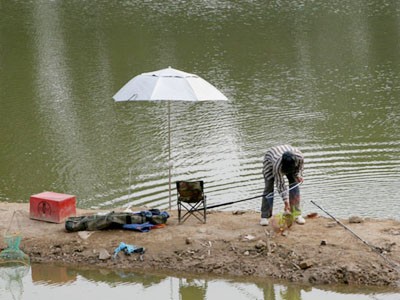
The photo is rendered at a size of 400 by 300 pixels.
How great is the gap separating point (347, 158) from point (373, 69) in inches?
377

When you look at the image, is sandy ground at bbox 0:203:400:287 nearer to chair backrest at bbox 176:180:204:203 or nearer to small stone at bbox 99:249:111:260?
small stone at bbox 99:249:111:260

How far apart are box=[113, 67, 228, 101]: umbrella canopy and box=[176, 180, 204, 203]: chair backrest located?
1112 millimetres

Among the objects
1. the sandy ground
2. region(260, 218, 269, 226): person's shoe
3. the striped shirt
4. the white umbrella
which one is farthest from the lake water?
the white umbrella

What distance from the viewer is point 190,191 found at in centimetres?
1013

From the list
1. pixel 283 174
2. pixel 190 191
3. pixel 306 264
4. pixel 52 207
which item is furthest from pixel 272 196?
pixel 52 207

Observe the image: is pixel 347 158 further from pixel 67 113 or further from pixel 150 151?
pixel 67 113

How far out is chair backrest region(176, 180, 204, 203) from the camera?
1010 cm

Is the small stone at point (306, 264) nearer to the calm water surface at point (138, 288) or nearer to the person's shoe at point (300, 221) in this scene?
the calm water surface at point (138, 288)

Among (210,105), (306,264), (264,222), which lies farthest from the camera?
(210,105)

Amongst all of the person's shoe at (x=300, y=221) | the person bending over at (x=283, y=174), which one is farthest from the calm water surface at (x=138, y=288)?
the person's shoe at (x=300, y=221)

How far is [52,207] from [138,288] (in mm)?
2006

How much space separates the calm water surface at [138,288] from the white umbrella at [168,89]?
2.31 metres

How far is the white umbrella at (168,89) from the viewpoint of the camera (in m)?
10.1

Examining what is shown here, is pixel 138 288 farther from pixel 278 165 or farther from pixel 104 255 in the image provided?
pixel 278 165
